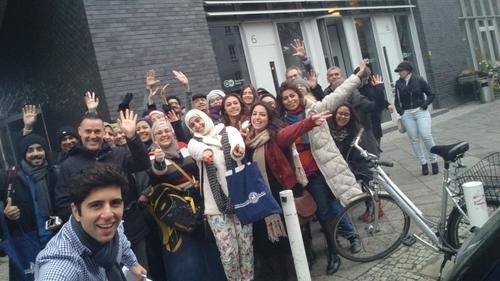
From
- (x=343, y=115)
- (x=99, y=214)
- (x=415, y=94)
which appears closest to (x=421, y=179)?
(x=415, y=94)

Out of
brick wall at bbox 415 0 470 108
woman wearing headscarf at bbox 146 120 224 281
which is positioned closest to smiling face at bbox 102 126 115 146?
woman wearing headscarf at bbox 146 120 224 281

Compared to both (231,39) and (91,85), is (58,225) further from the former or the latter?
(231,39)

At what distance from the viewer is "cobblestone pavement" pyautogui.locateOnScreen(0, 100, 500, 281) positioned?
12.7ft

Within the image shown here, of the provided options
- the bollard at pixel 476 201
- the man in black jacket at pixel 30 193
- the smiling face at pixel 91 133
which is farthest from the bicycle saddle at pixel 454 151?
the man in black jacket at pixel 30 193

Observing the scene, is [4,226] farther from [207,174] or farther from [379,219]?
[379,219]

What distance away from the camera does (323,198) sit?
4.21m

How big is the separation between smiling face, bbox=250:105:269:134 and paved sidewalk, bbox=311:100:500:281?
5.07 ft

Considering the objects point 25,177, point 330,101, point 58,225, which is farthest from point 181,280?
point 330,101

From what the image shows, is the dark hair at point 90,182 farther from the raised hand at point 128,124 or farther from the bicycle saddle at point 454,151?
the bicycle saddle at point 454,151

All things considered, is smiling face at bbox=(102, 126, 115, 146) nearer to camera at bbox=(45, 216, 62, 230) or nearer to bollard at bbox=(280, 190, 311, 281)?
camera at bbox=(45, 216, 62, 230)

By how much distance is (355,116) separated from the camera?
458 cm

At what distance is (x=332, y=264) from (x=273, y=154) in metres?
1.29

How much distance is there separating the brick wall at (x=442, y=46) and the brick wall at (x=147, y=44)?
806 centimetres

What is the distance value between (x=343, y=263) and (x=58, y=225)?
2.66m
